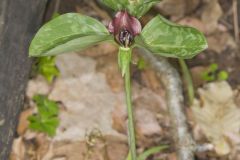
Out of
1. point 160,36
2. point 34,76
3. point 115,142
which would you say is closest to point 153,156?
point 115,142

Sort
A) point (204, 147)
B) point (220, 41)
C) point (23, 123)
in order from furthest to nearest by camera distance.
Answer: point (220, 41) < point (23, 123) < point (204, 147)

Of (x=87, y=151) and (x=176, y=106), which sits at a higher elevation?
(x=176, y=106)

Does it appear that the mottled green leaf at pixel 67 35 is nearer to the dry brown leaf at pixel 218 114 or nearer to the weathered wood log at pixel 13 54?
the weathered wood log at pixel 13 54

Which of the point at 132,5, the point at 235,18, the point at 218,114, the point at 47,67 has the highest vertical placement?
the point at 235,18

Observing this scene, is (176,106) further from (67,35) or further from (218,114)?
(67,35)

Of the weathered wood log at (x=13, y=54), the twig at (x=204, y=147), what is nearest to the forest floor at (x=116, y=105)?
the twig at (x=204, y=147)

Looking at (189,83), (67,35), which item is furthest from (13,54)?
(189,83)
